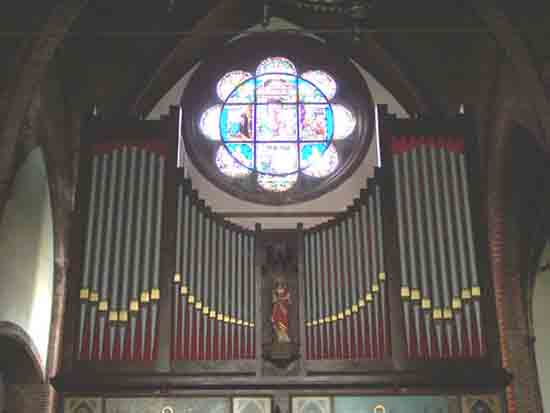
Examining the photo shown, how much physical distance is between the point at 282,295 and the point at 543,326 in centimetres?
567

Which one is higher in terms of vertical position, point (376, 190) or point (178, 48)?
point (178, 48)

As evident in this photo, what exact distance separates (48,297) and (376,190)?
5.05m

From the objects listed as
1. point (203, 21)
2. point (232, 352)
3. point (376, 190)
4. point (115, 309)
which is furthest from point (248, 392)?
point (203, 21)

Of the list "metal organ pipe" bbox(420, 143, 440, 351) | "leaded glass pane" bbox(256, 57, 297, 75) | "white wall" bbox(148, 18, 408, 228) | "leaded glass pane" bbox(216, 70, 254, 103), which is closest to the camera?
"metal organ pipe" bbox(420, 143, 440, 351)

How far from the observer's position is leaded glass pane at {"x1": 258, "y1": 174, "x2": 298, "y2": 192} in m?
15.6

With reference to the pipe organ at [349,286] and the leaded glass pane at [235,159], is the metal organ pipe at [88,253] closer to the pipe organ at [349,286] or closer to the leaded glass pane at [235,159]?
the pipe organ at [349,286]

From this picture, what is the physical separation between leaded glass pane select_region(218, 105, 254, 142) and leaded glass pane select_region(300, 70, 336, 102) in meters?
0.99

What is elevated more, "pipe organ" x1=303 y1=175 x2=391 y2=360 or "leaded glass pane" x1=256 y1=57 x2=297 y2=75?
"leaded glass pane" x1=256 y1=57 x2=297 y2=75

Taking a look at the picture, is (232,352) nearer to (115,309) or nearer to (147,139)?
(115,309)

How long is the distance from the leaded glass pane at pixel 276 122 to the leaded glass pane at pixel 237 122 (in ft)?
0.45

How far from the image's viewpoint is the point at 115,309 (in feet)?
39.2

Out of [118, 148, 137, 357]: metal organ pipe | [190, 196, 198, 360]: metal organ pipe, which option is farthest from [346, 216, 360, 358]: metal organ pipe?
[118, 148, 137, 357]: metal organ pipe

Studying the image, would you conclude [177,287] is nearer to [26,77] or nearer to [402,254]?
[402,254]

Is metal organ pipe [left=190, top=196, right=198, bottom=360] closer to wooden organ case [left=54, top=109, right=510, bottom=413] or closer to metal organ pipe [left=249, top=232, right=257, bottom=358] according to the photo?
wooden organ case [left=54, top=109, right=510, bottom=413]
